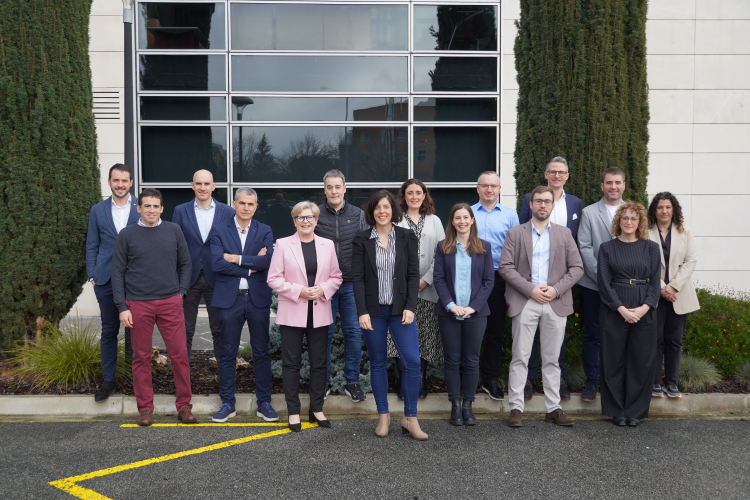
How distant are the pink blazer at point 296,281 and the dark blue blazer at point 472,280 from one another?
0.94m

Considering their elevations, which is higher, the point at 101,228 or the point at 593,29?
the point at 593,29

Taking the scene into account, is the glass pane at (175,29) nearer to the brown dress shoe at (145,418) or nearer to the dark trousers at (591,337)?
the brown dress shoe at (145,418)

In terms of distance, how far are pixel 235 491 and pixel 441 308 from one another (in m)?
2.36

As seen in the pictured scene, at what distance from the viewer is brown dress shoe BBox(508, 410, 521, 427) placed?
523 centimetres

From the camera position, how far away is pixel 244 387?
613cm

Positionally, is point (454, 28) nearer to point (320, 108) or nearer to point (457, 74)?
point (457, 74)

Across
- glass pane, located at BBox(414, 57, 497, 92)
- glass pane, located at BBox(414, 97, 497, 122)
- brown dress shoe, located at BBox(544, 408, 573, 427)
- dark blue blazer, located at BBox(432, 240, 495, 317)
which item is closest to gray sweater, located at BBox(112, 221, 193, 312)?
dark blue blazer, located at BBox(432, 240, 495, 317)

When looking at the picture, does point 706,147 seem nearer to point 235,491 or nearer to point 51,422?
point 235,491

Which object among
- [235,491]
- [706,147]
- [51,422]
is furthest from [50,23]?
[706,147]

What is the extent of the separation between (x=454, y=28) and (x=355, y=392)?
26.2 ft

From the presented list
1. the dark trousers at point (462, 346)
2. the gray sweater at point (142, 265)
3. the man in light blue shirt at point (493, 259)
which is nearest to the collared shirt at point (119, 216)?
the gray sweater at point (142, 265)

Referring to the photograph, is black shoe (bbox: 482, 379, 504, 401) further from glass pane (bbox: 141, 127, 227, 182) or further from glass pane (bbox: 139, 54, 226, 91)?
glass pane (bbox: 139, 54, 226, 91)

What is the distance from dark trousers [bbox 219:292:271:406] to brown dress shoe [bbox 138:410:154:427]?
679 mm

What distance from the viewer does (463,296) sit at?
5.22 meters
